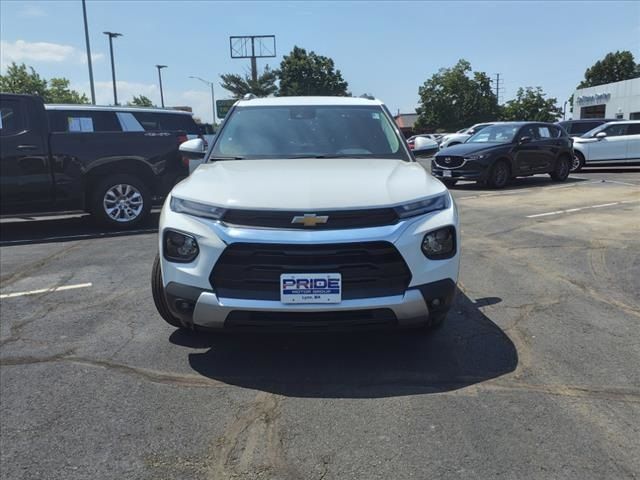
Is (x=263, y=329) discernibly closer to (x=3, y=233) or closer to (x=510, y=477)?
(x=510, y=477)

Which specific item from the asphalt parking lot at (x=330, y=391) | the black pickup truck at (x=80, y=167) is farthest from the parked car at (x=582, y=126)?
the asphalt parking lot at (x=330, y=391)

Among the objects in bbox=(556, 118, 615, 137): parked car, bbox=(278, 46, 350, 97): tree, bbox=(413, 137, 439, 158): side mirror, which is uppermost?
bbox=(278, 46, 350, 97): tree

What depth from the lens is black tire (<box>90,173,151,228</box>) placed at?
8.30m

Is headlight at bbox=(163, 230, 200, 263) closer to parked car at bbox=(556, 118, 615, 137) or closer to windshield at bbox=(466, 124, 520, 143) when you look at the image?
windshield at bbox=(466, 124, 520, 143)

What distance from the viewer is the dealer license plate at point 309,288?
3.03 meters

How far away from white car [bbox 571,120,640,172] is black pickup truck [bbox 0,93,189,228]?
1388 centimetres

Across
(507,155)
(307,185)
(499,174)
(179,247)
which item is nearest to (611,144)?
(507,155)

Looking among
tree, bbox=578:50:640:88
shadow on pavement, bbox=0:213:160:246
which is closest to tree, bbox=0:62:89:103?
shadow on pavement, bbox=0:213:160:246

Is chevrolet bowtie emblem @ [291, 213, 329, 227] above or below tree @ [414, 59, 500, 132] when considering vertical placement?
below

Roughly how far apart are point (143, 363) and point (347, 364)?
1.36 metres

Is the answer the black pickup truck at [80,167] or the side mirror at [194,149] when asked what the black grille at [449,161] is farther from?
the side mirror at [194,149]

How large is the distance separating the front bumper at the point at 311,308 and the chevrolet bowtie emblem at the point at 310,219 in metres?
0.47

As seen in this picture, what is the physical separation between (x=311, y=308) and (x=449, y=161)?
1173 cm

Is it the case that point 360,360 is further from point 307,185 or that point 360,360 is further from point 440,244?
point 307,185
